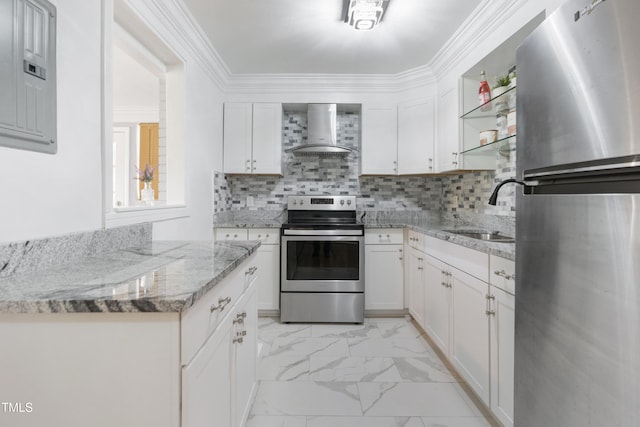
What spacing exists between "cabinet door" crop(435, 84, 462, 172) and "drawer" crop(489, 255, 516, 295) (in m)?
1.33

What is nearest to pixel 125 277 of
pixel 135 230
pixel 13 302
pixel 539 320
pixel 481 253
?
pixel 13 302

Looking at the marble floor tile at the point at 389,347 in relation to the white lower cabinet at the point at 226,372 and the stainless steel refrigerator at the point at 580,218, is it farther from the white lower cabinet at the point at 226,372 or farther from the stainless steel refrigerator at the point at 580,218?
the stainless steel refrigerator at the point at 580,218

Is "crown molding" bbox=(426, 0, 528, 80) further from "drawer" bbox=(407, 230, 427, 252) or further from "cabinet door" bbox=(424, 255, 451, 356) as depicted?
"cabinet door" bbox=(424, 255, 451, 356)

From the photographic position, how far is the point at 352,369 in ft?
7.18

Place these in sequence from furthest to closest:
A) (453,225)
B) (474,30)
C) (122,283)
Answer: (453,225)
(474,30)
(122,283)

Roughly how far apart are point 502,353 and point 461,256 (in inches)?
23.8

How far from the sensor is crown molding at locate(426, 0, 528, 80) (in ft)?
6.61

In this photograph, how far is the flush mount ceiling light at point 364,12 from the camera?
2.05 meters

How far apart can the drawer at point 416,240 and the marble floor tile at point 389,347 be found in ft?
2.45

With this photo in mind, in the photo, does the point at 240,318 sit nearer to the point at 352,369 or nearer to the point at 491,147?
the point at 352,369

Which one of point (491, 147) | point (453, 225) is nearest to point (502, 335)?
point (491, 147)

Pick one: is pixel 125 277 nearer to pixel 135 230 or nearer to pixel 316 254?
pixel 135 230

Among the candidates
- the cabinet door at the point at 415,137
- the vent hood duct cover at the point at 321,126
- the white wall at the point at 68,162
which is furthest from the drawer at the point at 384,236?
the white wall at the point at 68,162

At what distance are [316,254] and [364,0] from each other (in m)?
1.98
